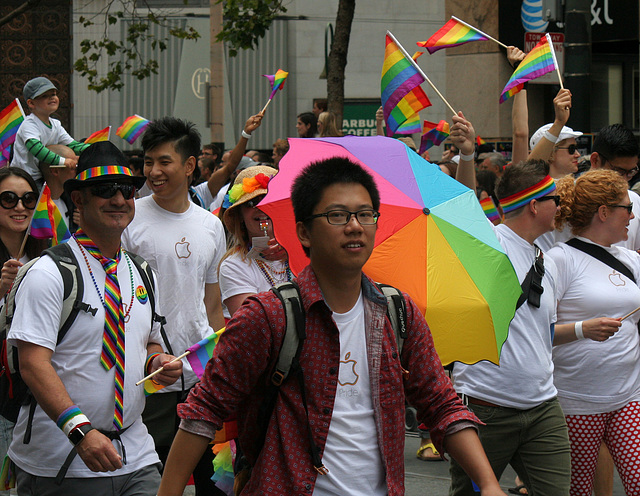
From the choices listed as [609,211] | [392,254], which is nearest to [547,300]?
[609,211]

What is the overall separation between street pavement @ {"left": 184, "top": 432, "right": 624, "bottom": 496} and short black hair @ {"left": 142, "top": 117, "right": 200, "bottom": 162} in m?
2.63

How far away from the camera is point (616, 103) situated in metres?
20.8

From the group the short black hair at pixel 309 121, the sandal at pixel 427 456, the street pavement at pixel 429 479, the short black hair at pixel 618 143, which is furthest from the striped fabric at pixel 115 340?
the short black hair at pixel 309 121

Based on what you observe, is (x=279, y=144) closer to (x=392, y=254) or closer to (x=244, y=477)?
(x=392, y=254)

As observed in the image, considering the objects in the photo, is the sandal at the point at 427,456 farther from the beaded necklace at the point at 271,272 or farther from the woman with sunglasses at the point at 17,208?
the woman with sunglasses at the point at 17,208

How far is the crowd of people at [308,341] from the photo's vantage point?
3.12 meters

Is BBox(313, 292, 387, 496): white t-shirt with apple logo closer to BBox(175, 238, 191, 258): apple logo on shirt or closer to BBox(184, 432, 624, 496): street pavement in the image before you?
BBox(175, 238, 191, 258): apple logo on shirt

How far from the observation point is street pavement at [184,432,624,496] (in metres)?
7.13

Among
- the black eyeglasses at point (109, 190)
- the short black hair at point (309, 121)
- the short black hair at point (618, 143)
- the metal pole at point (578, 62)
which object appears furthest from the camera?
the short black hair at point (309, 121)

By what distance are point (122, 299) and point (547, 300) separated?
2.36 meters

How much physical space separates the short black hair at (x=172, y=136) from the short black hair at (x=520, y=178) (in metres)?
1.85

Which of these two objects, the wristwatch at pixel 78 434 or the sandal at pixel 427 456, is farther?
the sandal at pixel 427 456

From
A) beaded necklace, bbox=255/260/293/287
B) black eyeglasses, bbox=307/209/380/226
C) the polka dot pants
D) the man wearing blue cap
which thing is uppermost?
the man wearing blue cap

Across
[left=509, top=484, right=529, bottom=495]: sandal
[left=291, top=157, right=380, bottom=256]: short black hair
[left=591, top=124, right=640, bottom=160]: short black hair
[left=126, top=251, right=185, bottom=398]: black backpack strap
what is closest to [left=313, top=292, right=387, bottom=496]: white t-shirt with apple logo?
[left=291, top=157, right=380, bottom=256]: short black hair
